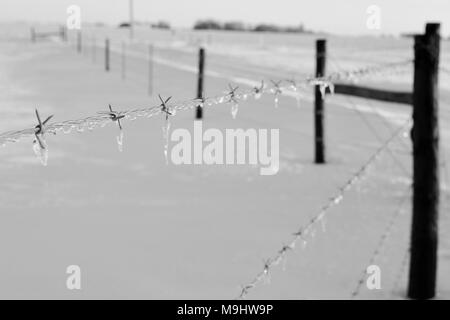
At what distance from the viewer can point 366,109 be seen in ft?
43.1

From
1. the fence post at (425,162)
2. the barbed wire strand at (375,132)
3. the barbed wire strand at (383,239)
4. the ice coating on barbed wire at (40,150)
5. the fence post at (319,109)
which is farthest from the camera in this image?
the fence post at (319,109)

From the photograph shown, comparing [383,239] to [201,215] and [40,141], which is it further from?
[40,141]

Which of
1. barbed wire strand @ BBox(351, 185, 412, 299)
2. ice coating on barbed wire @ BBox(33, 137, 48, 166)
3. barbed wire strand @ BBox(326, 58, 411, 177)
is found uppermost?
ice coating on barbed wire @ BBox(33, 137, 48, 166)

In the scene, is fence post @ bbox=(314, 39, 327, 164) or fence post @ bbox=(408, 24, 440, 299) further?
fence post @ bbox=(314, 39, 327, 164)

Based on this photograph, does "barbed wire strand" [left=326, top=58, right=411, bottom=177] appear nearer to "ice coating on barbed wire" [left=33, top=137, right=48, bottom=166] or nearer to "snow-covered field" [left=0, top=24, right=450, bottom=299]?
"snow-covered field" [left=0, top=24, right=450, bottom=299]

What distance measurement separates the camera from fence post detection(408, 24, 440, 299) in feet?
13.3

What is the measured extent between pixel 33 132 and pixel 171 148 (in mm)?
7309

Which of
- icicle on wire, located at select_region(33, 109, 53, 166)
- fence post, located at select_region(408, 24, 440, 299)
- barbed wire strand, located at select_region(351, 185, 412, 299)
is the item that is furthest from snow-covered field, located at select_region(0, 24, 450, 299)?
icicle on wire, located at select_region(33, 109, 53, 166)

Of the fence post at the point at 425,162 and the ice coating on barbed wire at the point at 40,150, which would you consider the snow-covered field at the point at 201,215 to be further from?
the ice coating on barbed wire at the point at 40,150

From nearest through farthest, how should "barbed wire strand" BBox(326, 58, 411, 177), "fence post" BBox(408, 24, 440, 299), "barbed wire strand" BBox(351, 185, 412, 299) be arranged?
1. "fence post" BBox(408, 24, 440, 299)
2. "barbed wire strand" BBox(351, 185, 412, 299)
3. "barbed wire strand" BBox(326, 58, 411, 177)

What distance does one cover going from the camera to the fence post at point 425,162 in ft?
13.3

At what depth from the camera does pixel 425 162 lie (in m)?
4.14

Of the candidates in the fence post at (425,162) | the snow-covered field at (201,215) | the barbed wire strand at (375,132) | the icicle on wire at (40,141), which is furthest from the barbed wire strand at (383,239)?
the icicle on wire at (40,141)

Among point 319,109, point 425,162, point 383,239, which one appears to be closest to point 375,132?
point 319,109
